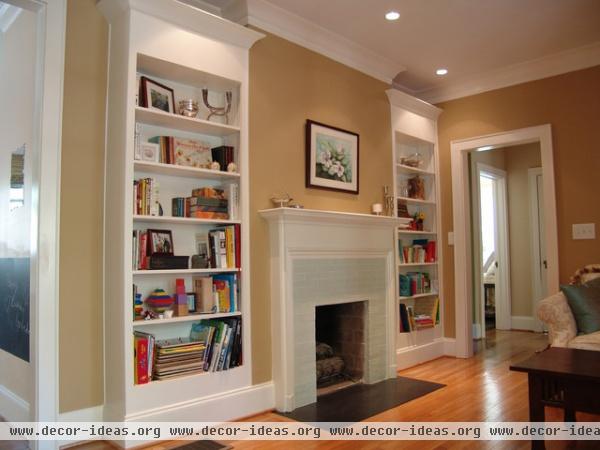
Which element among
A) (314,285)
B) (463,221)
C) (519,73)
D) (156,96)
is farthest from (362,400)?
(519,73)

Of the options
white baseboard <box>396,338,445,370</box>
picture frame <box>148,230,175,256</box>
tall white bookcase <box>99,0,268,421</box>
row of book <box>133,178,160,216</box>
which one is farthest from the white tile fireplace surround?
row of book <box>133,178,160,216</box>

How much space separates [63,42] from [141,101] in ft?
1.66

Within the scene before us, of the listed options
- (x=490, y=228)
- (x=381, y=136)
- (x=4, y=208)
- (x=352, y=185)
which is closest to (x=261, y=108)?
(x=352, y=185)

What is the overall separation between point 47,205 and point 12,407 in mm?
1337

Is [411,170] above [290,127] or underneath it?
underneath

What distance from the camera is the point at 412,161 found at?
15.9ft

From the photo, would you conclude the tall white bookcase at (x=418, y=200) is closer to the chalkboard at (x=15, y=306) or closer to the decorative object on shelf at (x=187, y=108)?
the decorative object on shelf at (x=187, y=108)

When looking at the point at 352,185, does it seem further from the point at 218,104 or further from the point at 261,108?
the point at 218,104

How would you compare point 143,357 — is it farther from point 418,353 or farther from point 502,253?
point 502,253

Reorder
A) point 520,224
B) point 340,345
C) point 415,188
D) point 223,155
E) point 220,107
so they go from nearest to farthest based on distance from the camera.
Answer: point 223,155 → point 220,107 → point 340,345 → point 415,188 → point 520,224

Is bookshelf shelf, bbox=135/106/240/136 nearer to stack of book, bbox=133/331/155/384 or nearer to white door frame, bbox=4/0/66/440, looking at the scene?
white door frame, bbox=4/0/66/440

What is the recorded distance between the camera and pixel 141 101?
2.84 m

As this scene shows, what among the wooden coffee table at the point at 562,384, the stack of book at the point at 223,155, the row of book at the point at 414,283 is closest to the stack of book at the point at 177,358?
the stack of book at the point at 223,155

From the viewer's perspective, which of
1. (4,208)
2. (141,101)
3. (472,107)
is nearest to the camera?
(141,101)
